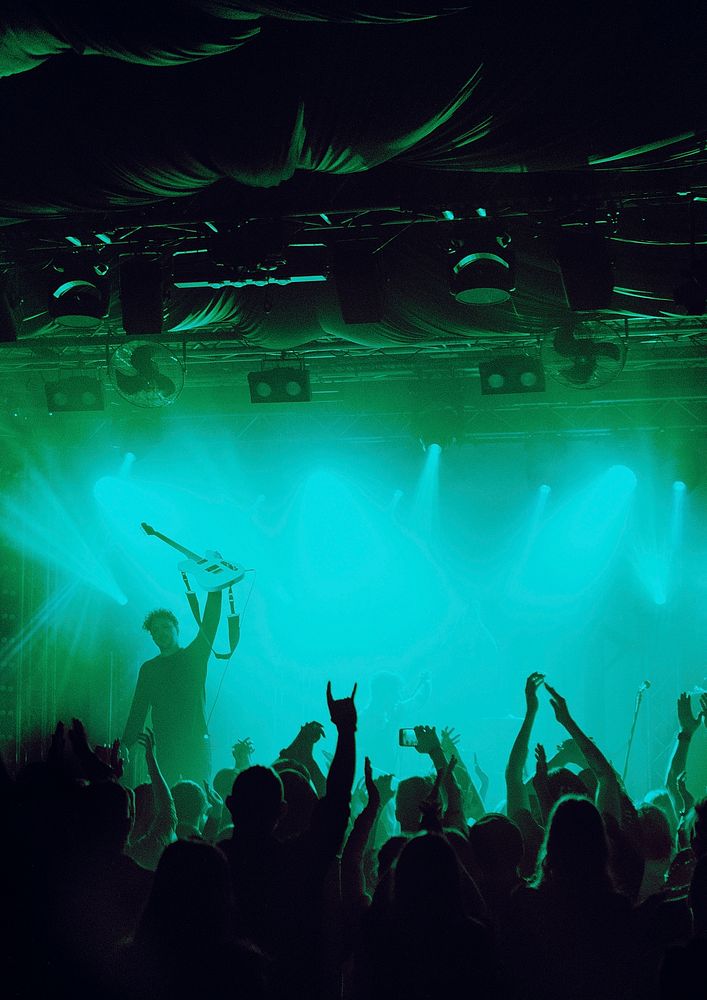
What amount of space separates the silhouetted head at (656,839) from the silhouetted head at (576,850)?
1.04 meters

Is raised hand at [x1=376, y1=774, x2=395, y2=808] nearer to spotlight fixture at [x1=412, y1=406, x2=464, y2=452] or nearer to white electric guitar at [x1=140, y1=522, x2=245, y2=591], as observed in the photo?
spotlight fixture at [x1=412, y1=406, x2=464, y2=452]

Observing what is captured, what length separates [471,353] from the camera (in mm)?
8320

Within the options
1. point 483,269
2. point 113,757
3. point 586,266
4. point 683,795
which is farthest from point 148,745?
point 586,266

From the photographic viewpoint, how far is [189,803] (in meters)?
3.59

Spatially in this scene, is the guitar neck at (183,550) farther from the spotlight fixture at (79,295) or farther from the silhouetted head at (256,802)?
the silhouetted head at (256,802)

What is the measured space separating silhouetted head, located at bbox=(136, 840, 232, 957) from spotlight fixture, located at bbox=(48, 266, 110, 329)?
435 centimetres

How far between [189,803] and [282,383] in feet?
14.4

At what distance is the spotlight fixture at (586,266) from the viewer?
5.21 m

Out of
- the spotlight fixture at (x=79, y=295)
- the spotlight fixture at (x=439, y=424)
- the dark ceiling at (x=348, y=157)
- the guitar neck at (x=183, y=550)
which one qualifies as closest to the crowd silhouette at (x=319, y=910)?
the dark ceiling at (x=348, y=157)

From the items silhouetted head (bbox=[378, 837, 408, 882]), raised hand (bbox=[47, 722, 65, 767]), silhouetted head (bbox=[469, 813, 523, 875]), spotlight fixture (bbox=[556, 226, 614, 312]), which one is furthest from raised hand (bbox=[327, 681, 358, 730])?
spotlight fixture (bbox=[556, 226, 614, 312])

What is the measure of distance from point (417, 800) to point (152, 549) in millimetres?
7617

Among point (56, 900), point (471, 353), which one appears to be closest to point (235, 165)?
point (56, 900)

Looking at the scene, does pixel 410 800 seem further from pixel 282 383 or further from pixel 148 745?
pixel 282 383

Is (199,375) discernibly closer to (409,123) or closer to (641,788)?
(409,123)
